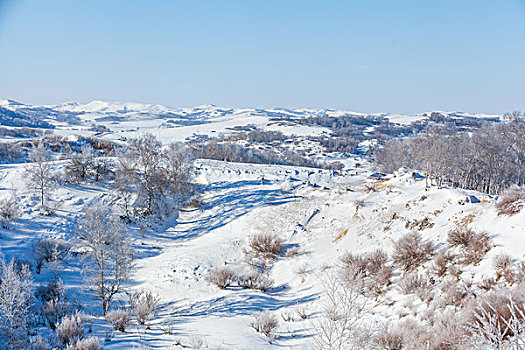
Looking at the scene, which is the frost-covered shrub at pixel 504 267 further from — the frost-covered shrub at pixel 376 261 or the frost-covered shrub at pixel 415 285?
the frost-covered shrub at pixel 376 261

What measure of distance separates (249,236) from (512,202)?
1412cm

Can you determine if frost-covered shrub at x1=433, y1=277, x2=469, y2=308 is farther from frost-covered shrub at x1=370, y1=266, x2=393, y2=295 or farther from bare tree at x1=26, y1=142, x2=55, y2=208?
bare tree at x1=26, y1=142, x2=55, y2=208

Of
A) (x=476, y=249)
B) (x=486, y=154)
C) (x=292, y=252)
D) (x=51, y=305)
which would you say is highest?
(x=486, y=154)

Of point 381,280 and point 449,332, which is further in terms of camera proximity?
point 381,280

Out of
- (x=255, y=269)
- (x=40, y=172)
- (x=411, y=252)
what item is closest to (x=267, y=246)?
(x=255, y=269)

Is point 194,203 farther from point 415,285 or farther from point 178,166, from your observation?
point 415,285

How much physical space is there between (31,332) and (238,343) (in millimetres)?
5899

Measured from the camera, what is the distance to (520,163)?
26.3 metres

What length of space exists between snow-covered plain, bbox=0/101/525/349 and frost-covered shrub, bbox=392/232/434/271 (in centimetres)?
60

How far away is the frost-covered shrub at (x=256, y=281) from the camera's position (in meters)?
13.8

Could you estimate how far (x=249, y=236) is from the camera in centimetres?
1997

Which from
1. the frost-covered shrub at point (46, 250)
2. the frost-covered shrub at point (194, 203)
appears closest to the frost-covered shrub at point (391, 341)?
the frost-covered shrub at point (46, 250)

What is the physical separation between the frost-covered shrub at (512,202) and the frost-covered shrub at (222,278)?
11.7 metres

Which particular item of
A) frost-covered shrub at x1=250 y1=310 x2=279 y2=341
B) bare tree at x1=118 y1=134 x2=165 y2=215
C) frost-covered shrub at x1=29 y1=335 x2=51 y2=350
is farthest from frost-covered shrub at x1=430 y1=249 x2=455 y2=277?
bare tree at x1=118 y1=134 x2=165 y2=215
